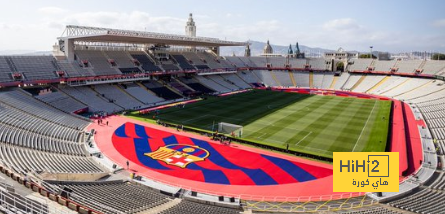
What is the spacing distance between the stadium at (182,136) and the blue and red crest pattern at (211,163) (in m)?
0.18

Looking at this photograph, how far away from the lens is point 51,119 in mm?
38219

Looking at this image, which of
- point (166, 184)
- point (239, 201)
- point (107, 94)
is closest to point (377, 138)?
point (239, 201)

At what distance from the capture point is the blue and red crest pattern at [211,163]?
1061 inches

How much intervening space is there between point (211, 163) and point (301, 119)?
23.6 m

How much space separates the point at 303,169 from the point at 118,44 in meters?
58.5

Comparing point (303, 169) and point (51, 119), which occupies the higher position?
point (51, 119)

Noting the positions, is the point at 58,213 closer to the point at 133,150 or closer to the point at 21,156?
the point at 21,156

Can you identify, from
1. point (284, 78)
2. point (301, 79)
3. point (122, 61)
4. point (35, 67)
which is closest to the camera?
point (35, 67)

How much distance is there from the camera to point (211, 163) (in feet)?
98.2

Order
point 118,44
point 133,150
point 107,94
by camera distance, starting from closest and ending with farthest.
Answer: point 133,150 < point 107,94 < point 118,44

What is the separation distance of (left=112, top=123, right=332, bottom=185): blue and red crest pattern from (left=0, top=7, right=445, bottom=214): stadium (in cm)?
18

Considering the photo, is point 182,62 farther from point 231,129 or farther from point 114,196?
point 114,196

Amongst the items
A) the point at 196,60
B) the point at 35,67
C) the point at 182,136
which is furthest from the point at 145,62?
the point at 182,136

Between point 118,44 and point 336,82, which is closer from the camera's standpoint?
point 118,44
